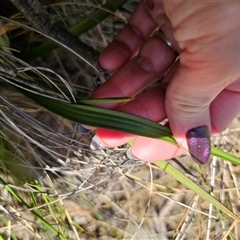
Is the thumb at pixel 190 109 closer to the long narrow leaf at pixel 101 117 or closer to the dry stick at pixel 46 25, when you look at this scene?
the long narrow leaf at pixel 101 117

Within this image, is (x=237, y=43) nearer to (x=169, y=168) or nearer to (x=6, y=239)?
(x=169, y=168)

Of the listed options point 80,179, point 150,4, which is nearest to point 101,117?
point 150,4

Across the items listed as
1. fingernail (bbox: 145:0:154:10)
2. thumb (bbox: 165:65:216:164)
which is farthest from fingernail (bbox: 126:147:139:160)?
fingernail (bbox: 145:0:154:10)

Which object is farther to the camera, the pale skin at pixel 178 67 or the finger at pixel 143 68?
the finger at pixel 143 68

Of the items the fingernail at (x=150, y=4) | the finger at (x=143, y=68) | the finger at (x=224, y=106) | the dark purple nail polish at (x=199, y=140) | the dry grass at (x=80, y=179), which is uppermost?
the fingernail at (x=150, y=4)

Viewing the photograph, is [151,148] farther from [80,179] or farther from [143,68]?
[80,179]

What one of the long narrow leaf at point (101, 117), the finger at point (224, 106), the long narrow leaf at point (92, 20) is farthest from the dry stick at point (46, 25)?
the finger at point (224, 106)
